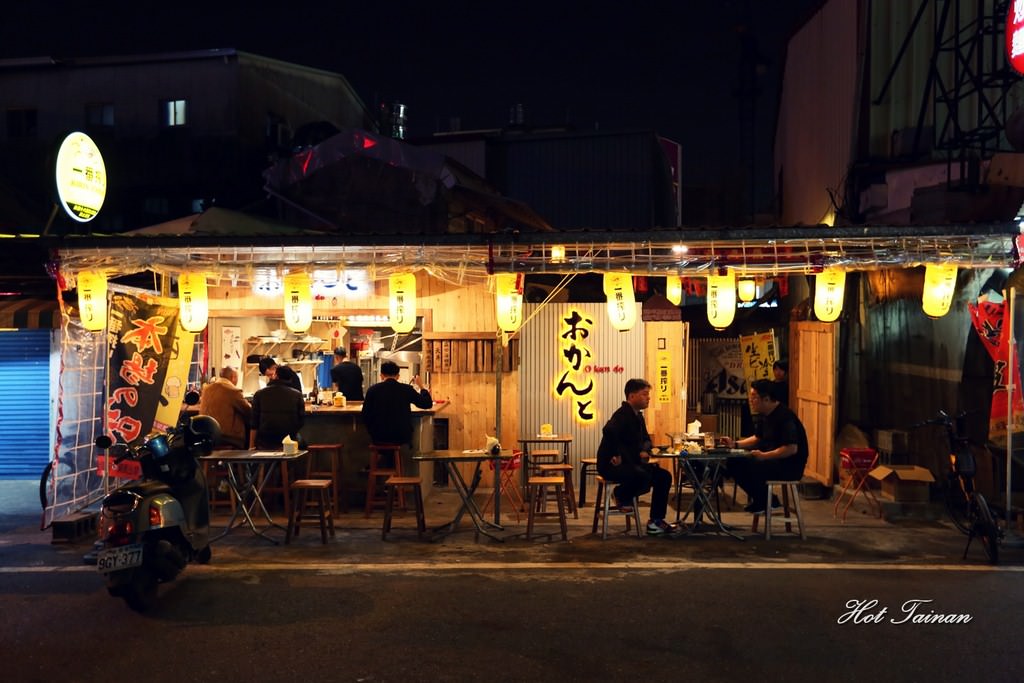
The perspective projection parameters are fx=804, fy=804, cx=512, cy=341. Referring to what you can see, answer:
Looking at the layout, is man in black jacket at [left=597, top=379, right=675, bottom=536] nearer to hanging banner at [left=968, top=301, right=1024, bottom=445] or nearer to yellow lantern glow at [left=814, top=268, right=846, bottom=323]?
yellow lantern glow at [left=814, top=268, right=846, bottom=323]

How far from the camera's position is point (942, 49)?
42.5 feet

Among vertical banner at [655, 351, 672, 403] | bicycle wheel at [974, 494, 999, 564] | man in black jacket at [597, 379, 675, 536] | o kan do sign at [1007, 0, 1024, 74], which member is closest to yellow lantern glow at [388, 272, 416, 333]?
man in black jacket at [597, 379, 675, 536]

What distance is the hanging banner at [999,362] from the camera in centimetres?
1009

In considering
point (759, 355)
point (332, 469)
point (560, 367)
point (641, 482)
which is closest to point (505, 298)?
point (560, 367)

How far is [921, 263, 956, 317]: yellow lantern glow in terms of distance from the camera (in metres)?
10.7

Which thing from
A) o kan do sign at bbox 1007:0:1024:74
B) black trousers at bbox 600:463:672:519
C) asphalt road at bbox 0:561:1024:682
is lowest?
asphalt road at bbox 0:561:1024:682

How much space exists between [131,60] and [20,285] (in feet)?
41.3

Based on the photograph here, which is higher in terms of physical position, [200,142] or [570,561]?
[200,142]

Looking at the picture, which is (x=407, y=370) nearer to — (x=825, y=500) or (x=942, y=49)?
(x=825, y=500)

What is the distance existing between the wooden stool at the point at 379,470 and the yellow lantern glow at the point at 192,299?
3185 mm

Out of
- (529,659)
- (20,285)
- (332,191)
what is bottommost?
(529,659)

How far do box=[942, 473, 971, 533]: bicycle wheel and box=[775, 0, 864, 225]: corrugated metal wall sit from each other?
244 inches

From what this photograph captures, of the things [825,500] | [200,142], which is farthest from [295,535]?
[200,142]

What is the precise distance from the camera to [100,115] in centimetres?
2448
